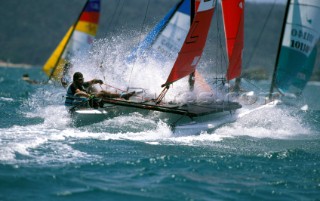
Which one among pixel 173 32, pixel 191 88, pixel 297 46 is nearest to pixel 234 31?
pixel 297 46

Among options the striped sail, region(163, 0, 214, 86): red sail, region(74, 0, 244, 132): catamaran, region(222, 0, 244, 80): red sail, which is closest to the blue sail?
region(74, 0, 244, 132): catamaran

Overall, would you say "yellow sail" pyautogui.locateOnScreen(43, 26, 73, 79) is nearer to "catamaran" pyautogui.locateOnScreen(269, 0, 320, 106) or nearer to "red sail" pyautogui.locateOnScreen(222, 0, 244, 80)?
"red sail" pyautogui.locateOnScreen(222, 0, 244, 80)

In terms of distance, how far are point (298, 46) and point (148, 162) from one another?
27.8 ft

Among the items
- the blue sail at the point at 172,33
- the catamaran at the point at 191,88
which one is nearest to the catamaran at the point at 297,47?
the catamaran at the point at 191,88

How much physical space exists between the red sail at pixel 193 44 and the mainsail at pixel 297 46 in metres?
3.45

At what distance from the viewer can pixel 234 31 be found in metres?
17.2

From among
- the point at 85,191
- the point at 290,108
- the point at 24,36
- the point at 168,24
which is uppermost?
the point at 24,36

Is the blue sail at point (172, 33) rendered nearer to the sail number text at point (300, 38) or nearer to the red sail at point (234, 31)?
the red sail at point (234, 31)

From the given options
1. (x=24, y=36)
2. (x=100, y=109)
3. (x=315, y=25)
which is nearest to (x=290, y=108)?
(x=315, y=25)

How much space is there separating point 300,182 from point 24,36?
569ft

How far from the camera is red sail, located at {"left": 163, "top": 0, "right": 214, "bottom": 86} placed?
1356 cm

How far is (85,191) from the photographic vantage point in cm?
786

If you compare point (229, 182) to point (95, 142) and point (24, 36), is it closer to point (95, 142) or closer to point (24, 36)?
point (95, 142)

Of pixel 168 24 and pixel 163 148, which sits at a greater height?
pixel 168 24
